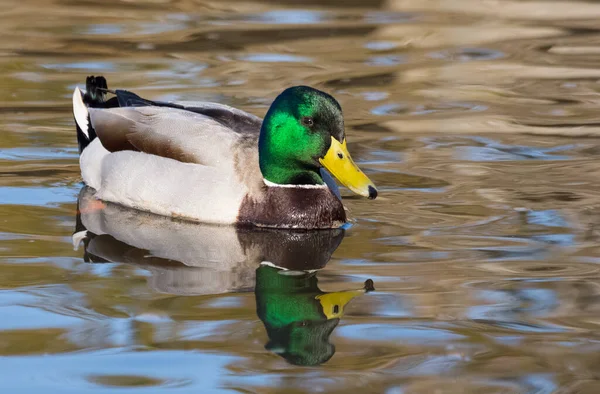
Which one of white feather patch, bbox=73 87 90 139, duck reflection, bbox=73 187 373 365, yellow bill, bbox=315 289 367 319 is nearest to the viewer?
duck reflection, bbox=73 187 373 365

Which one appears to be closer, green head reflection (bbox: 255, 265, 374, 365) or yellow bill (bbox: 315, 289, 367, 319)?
green head reflection (bbox: 255, 265, 374, 365)

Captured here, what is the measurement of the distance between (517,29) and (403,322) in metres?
9.00

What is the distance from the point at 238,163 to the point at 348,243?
0.92m

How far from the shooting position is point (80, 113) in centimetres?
907

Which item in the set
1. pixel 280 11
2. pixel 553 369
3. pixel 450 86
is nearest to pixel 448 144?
pixel 450 86

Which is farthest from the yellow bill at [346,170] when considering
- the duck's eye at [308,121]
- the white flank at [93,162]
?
the white flank at [93,162]

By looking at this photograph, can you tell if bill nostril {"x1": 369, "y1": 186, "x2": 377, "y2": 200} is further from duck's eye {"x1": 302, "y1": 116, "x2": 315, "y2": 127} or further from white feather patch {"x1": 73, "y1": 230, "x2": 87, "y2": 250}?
white feather patch {"x1": 73, "y1": 230, "x2": 87, "y2": 250}

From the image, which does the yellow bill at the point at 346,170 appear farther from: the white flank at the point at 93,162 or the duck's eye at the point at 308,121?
the white flank at the point at 93,162

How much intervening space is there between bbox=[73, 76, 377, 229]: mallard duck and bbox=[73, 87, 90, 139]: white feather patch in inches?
25.2

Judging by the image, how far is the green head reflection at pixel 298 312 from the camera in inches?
213

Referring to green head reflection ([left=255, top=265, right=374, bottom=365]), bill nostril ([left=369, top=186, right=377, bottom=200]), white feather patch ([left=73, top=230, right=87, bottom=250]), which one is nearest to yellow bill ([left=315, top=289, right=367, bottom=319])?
green head reflection ([left=255, top=265, right=374, bottom=365])

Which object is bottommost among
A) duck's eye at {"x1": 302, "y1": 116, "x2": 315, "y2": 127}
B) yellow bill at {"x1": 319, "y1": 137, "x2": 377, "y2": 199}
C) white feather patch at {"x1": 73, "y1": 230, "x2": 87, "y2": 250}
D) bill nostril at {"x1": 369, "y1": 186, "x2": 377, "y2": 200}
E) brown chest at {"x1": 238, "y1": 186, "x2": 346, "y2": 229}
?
white feather patch at {"x1": 73, "y1": 230, "x2": 87, "y2": 250}

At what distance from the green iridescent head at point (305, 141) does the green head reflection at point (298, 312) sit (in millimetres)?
898

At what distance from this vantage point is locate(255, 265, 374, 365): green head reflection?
17.7 ft
